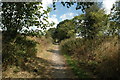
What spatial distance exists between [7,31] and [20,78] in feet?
9.13

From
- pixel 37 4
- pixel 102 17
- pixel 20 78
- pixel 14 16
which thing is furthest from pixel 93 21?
pixel 20 78

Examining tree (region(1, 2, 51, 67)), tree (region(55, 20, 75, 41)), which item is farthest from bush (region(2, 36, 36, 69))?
tree (region(55, 20, 75, 41))

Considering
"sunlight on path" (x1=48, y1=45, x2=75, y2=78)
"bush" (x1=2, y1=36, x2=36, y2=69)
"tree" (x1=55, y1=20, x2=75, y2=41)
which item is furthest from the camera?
"tree" (x1=55, y1=20, x2=75, y2=41)

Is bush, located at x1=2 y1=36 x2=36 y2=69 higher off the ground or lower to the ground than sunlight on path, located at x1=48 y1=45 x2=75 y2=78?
higher

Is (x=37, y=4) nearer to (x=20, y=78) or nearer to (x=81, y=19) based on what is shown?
(x=20, y=78)

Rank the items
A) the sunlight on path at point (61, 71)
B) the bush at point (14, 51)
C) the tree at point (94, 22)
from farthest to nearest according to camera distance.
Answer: the tree at point (94, 22), the sunlight on path at point (61, 71), the bush at point (14, 51)

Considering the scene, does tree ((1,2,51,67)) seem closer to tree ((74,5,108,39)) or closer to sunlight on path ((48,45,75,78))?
A: sunlight on path ((48,45,75,78))

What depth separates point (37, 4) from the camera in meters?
8.32

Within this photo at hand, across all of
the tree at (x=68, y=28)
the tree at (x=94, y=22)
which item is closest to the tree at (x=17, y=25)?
the tree at (x=94, y=22)

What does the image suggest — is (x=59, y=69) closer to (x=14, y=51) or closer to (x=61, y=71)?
(x=61, y=71)

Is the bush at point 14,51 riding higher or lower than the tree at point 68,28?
lower

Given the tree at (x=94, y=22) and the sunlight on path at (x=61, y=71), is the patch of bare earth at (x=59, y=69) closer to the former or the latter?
the sunlight on path at (x=61, y=71)

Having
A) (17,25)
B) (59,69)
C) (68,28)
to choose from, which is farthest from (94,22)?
(68,28)

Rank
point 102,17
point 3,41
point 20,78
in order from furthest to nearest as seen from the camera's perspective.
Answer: point 102,17 → point 3,41 → point 20,78
